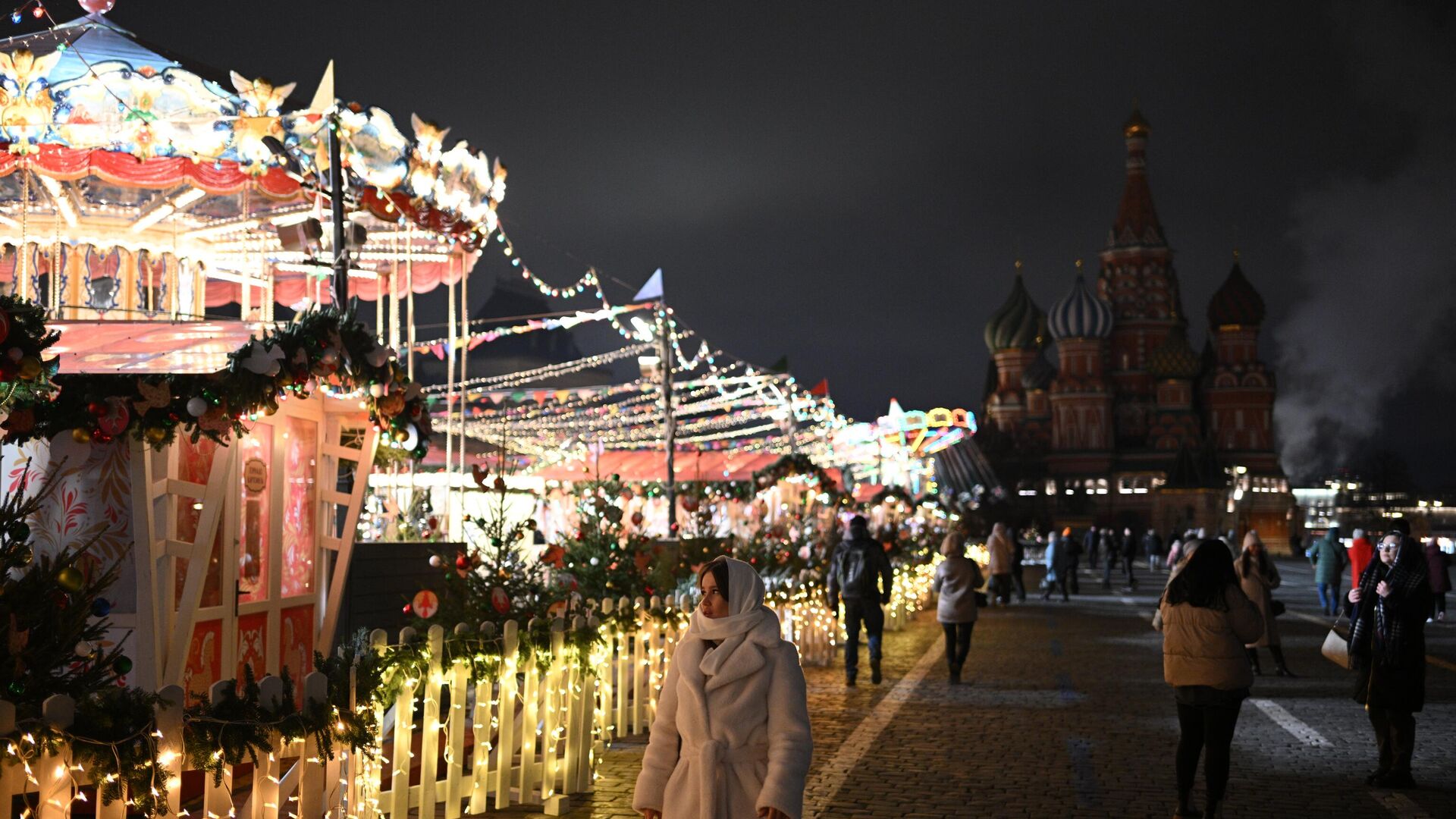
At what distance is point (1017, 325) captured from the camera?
9806 cm

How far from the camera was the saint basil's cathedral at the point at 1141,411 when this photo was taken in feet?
281

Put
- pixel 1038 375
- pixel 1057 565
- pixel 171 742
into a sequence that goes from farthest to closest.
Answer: pixel 1038 375 → pixel 1057 565 → pixel 171 742

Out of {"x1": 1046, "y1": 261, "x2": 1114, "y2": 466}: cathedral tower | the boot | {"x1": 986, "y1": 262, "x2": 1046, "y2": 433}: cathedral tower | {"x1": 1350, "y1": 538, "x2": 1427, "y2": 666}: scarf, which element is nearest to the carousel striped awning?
{"x1": 1046, "y1": 261, "x2": 1114, "y2": 466}: cathedral tower

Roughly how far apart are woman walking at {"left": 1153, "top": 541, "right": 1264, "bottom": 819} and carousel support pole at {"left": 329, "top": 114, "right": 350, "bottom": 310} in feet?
20.3

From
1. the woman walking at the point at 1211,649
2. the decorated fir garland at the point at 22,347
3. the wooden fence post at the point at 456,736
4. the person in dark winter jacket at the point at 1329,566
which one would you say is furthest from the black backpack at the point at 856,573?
the person in dark winter jacket at the point at 1329,566

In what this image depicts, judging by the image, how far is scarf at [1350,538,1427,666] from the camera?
26.2 feet

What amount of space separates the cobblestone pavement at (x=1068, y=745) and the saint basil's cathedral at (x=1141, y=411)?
70770mm

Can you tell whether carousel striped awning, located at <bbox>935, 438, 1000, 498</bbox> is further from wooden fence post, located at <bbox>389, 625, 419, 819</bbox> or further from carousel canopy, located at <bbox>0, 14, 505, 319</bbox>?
wooden fence post, located at <bbox>389, 625, 419, 819</bbox>

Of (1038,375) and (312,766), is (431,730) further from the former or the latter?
(1038,375)

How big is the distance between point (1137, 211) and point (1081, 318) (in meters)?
10.2

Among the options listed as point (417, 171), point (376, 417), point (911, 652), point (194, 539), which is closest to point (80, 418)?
point (194, 539)

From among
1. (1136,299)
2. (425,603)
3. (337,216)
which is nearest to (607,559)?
(425,603)

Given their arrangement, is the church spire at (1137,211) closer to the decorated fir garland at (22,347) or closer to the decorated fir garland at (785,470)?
the decorated fir garland at (785,470)

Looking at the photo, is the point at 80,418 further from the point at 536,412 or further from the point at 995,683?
the point at 536,412
